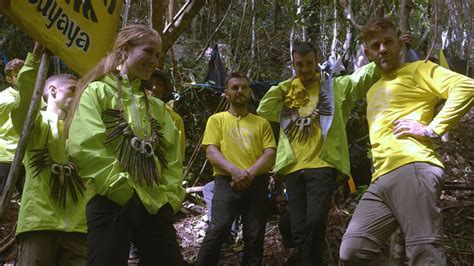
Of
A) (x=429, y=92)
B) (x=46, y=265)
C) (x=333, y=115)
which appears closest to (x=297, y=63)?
(x=333, y=115)

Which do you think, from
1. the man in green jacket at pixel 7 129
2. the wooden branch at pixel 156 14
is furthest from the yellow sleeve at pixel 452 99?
the man in green jacket at pixel 7 129

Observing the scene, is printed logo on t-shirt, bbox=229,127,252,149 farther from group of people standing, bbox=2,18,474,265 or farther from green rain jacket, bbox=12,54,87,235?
green rain jacket, bbox=12,54,87,235

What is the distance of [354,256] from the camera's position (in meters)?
3.11

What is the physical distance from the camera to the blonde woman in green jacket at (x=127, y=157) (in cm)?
247

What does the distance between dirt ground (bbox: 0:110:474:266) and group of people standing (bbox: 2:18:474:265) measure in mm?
959

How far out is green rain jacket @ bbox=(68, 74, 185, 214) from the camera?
2.48 m

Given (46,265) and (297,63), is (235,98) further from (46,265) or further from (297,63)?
(46,265)

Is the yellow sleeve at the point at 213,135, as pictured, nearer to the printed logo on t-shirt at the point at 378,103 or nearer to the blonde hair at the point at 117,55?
the printed logo on t-shirt at the point at 378,103

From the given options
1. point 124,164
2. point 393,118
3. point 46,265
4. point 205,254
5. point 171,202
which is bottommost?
point 205,254

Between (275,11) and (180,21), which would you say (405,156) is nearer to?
(180,21)

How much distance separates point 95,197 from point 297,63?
95.4 inches

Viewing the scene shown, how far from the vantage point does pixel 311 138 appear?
167 inches

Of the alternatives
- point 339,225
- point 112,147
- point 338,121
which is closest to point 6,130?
point 112,147

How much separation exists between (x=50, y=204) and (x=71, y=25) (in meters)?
1.14
